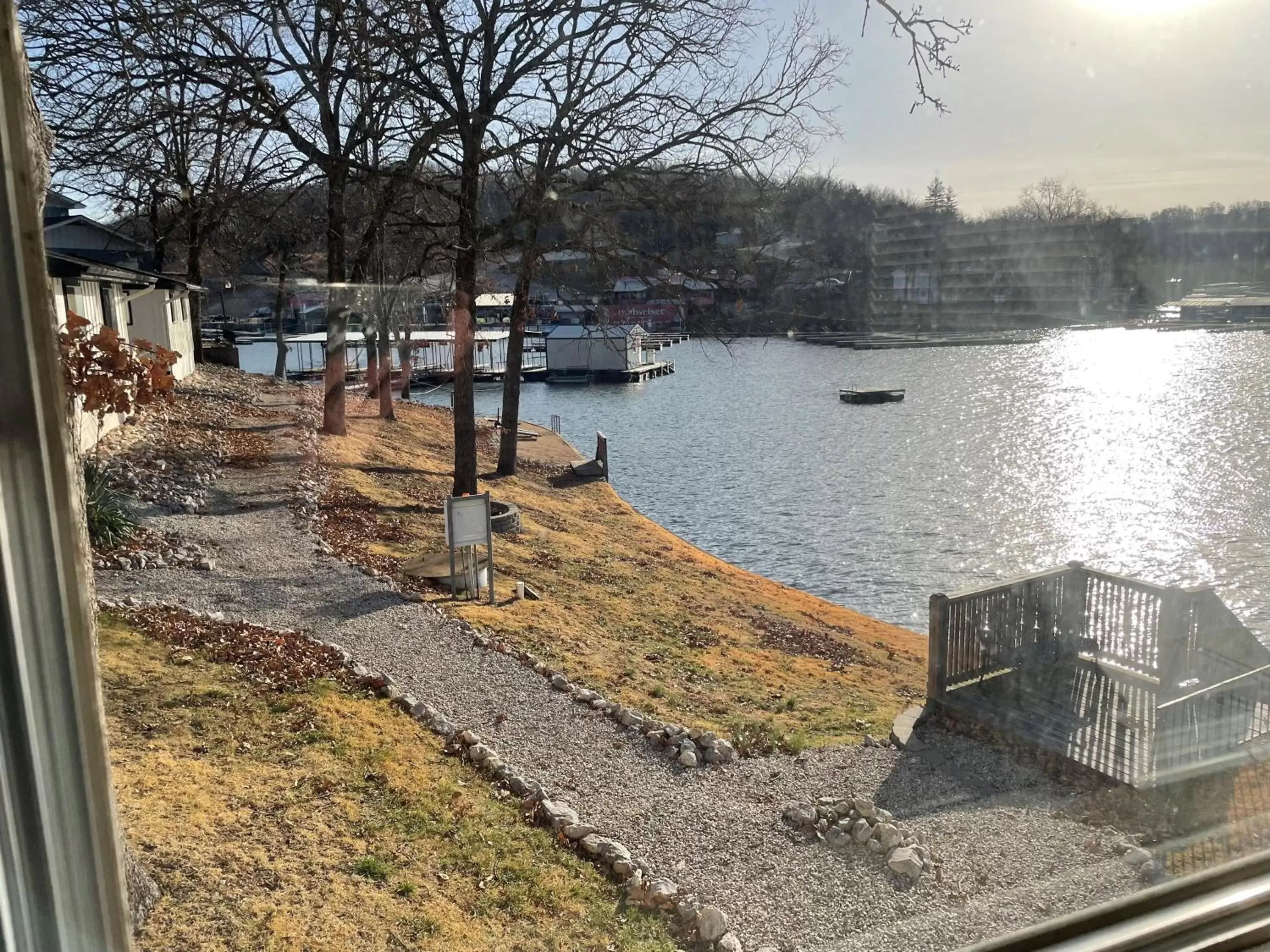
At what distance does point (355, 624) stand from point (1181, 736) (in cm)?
406

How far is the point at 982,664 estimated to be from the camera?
4641mm

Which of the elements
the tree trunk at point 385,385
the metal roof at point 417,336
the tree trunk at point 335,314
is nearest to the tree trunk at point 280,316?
the metal roof at point 417,336

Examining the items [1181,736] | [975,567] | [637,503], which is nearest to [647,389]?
[637,503]

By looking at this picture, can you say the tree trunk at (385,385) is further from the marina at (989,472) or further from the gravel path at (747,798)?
the gravel path at (747,798)

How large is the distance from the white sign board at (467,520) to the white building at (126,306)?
1.83 meters

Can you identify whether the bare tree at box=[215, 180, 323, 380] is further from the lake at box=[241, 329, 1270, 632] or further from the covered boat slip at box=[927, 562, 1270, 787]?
the covered boat slip at box=[927, 562, 1270, 787]

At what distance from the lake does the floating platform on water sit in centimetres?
18

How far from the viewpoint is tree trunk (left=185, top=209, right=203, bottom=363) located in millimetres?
8773

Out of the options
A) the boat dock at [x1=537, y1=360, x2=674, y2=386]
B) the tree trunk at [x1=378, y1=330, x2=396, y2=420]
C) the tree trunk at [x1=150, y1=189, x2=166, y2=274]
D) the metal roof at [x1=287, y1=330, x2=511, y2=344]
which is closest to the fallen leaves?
the tree trunk at [x1=150, y1=189, x2=166, y2=274]

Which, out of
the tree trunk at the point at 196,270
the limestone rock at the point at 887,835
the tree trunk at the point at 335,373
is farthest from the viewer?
the tree trunk at the point at 335,373

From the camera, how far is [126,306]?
12.3 metres

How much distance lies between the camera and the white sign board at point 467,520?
20.0 feet

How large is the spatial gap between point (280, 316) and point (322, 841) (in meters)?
14.5

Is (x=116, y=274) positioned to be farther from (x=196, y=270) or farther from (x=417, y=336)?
(x=417, y=336)
